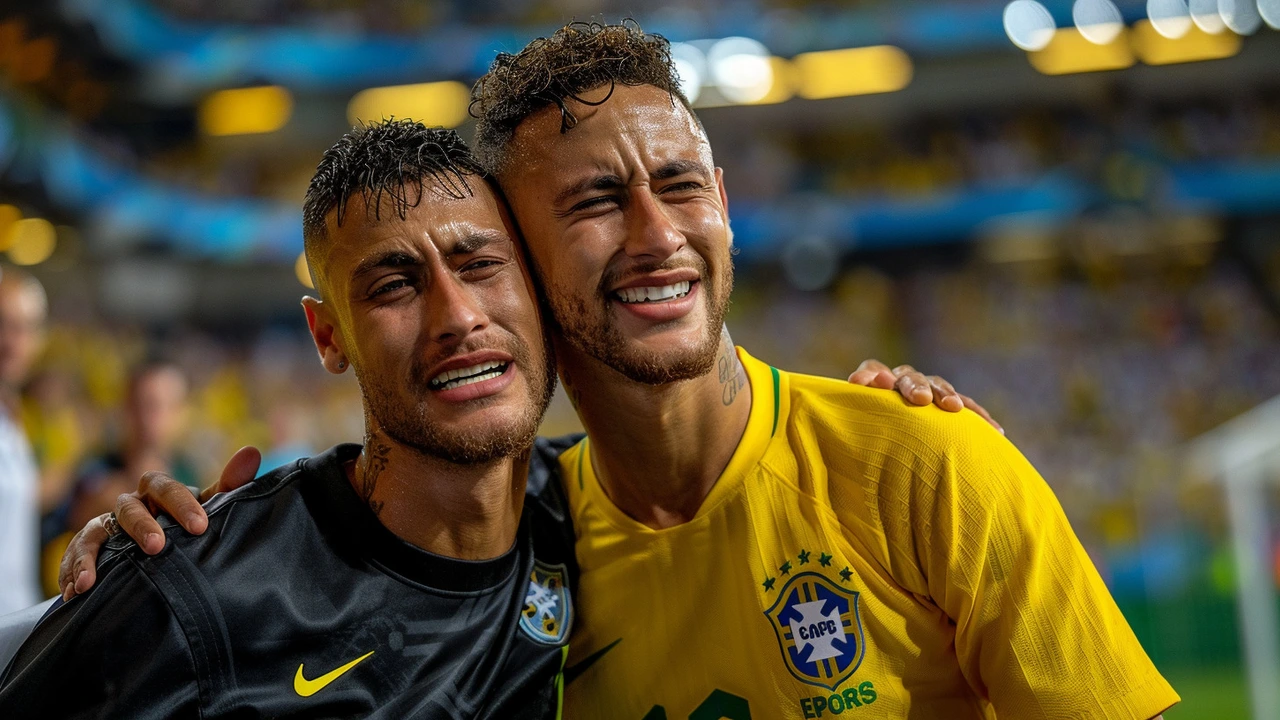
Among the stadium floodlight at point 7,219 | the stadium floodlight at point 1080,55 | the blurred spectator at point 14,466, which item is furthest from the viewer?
the stadium floodlight at point 1080,55

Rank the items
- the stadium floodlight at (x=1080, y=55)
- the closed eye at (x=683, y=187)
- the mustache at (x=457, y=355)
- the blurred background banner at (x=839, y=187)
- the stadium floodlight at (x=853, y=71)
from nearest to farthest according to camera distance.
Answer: the mustache at (x=457, y=355)
the closed eye at (x=683, y=187)
the blurred background banner at (x=839, y=187)
the stadium floodlight at (x=1080, y=55)
the stadium floodlight at (x=853, y=71)

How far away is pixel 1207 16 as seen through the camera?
1808 cm

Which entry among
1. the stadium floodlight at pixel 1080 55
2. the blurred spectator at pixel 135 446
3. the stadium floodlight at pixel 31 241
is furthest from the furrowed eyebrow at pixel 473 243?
the stadium floodlight at pixel 1080 55

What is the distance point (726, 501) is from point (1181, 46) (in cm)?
1919

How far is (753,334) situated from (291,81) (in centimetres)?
880

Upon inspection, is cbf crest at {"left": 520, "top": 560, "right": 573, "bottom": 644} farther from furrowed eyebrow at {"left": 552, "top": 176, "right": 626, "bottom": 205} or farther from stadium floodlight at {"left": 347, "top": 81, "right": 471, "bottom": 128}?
stadium floodlight at {"left": 347, "top": 81, "right": 471, "bottom": 128}

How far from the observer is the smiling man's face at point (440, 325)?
2197mm

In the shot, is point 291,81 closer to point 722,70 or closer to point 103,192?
point 103,192

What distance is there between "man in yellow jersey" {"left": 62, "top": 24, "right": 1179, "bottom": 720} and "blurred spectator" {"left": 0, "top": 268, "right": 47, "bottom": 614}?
368 cm

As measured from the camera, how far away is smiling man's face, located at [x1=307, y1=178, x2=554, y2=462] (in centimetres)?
220

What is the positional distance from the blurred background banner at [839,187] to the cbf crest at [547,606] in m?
11.9

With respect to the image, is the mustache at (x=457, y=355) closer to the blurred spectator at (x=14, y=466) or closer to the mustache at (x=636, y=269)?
the mustache at (x=636, y=269)

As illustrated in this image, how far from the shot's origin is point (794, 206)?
18.8 metres

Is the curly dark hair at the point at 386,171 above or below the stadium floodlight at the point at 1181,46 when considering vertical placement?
below
